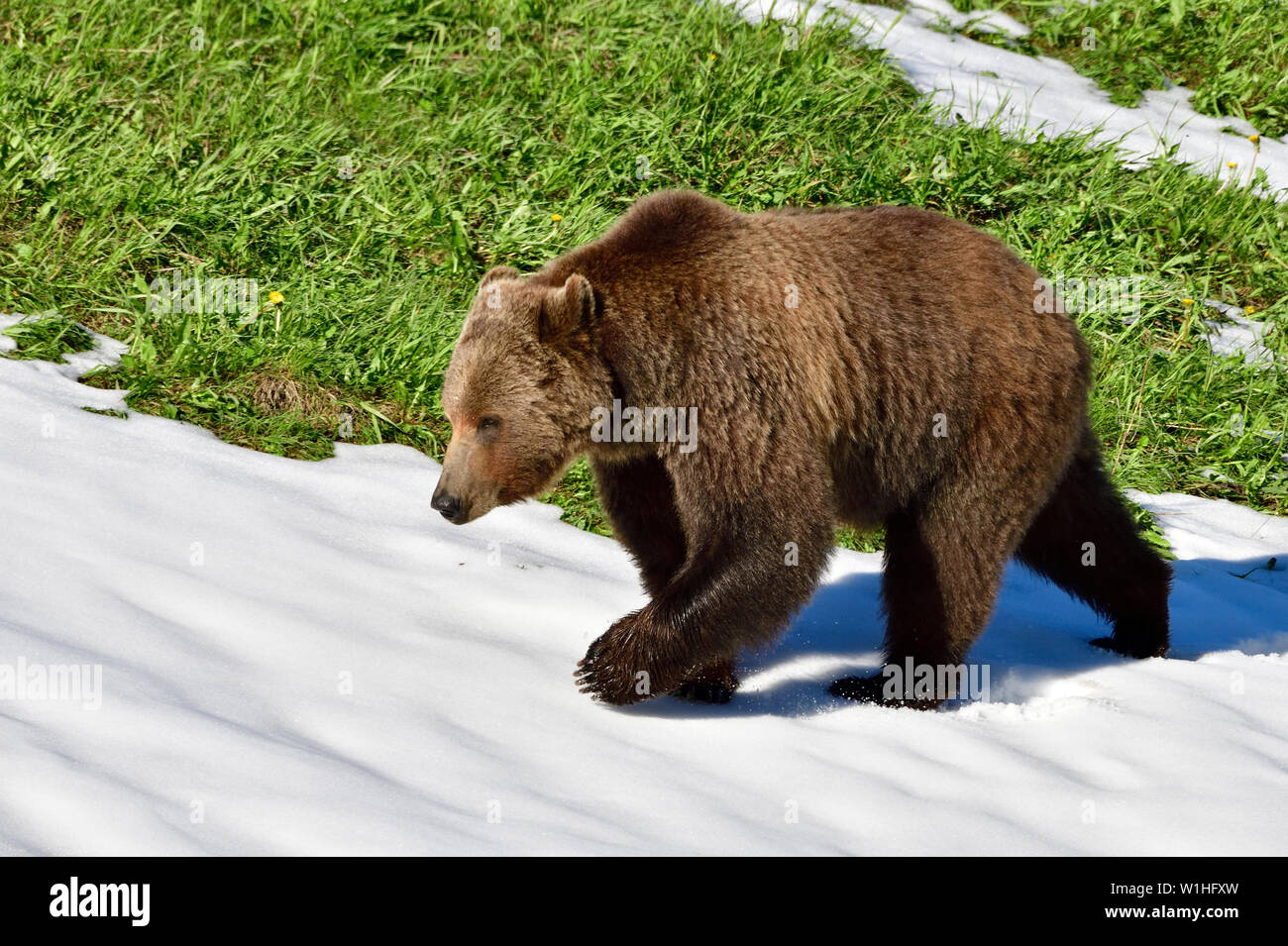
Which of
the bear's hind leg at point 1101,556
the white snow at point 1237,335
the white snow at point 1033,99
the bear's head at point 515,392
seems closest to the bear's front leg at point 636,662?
the bear's head at point 515,392

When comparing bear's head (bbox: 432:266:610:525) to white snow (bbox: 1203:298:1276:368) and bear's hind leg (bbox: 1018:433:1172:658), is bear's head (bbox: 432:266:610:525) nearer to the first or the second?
bear's hind leg (bbox: 1018:433:1172:658)

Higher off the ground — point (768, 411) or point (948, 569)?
point (768, 411)

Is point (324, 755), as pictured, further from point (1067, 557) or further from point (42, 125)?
point (42, 125)

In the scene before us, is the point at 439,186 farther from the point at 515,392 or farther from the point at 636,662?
the point at 636,662

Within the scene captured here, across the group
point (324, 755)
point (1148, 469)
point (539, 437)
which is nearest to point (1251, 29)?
point (1148, 469)

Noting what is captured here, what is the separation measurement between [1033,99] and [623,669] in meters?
6.60

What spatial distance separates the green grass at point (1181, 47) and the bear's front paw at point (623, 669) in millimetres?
7151

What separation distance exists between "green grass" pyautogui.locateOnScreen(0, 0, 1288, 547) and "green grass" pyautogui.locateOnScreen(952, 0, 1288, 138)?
153 cm

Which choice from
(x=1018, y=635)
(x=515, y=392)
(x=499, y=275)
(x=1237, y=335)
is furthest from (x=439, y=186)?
(x=1237, y=335)

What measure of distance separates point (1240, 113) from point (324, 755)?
29.1 ft

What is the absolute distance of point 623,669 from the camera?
14.9ft

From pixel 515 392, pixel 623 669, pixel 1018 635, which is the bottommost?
pixel 1018 635

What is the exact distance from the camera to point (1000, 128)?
913 centimetres

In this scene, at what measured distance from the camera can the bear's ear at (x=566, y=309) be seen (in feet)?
14.7
